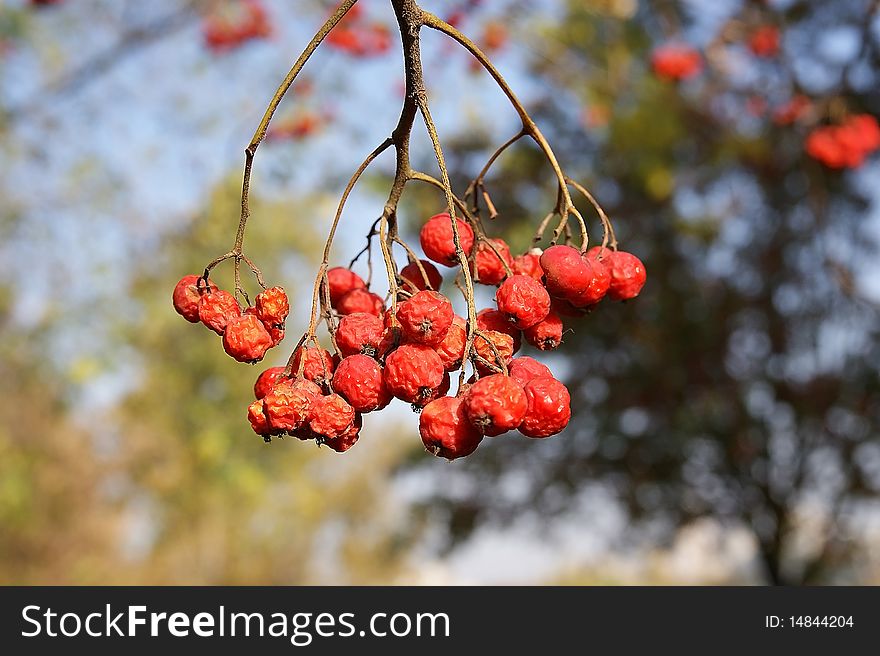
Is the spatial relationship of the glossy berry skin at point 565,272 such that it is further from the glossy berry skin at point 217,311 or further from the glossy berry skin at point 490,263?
the glossy berry skin at point 217,311

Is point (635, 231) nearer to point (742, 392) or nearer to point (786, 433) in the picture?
point (742, 392)

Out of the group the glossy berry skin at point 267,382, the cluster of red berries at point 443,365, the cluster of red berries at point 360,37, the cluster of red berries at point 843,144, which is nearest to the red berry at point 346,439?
the cluster of red berries at point 443,365

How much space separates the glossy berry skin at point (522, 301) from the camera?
110 cm

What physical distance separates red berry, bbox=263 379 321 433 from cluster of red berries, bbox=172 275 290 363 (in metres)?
0.10

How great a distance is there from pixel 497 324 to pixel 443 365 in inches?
5.0

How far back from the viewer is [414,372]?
40.2 inches

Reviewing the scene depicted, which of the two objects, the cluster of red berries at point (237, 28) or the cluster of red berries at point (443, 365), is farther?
the cluster of red berries at point (237, 28)

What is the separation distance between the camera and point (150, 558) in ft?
58.5

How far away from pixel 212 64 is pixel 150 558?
13.9 m

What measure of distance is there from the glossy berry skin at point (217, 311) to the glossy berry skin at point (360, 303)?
15 centimetres

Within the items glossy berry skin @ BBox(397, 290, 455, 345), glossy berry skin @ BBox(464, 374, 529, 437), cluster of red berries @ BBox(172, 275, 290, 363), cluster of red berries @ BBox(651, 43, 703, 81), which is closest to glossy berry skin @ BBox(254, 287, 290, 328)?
cluster of red berries @ BBox(172, 275, 290, 363)

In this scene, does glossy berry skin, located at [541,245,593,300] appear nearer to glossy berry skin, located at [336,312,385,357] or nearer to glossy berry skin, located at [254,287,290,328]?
glossy berry skin, located at [336,312,385,357]

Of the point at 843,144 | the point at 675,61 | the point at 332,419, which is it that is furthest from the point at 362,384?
the point at 843,144

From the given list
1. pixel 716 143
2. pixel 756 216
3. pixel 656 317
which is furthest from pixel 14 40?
pixel 756 216
